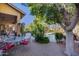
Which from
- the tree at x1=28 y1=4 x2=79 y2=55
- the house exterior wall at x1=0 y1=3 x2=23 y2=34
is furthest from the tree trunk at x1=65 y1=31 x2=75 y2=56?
the house exterior wall at x1=0 y1=3 x2=23 y2=34

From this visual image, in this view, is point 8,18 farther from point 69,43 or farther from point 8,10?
point 69,43

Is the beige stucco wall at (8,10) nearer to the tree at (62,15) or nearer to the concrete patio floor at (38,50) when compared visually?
the tree at (62,15)

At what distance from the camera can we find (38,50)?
1.97 m

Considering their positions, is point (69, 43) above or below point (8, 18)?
below

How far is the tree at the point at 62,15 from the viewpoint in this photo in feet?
6.42

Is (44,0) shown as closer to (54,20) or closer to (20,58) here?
(54,20)

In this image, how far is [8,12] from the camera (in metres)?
1.97

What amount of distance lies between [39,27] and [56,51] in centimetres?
27

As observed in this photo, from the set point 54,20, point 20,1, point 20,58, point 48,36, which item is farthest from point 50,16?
point 20,58

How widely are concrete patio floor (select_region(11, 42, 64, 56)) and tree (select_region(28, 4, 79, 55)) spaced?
10cm

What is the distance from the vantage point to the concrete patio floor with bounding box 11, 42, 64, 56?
1.96 m

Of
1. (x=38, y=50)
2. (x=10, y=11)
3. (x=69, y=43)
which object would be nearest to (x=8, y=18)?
(x=10, y=11)

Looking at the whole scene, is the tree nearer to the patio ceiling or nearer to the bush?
the bush

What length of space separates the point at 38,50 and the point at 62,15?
0.39 metres
